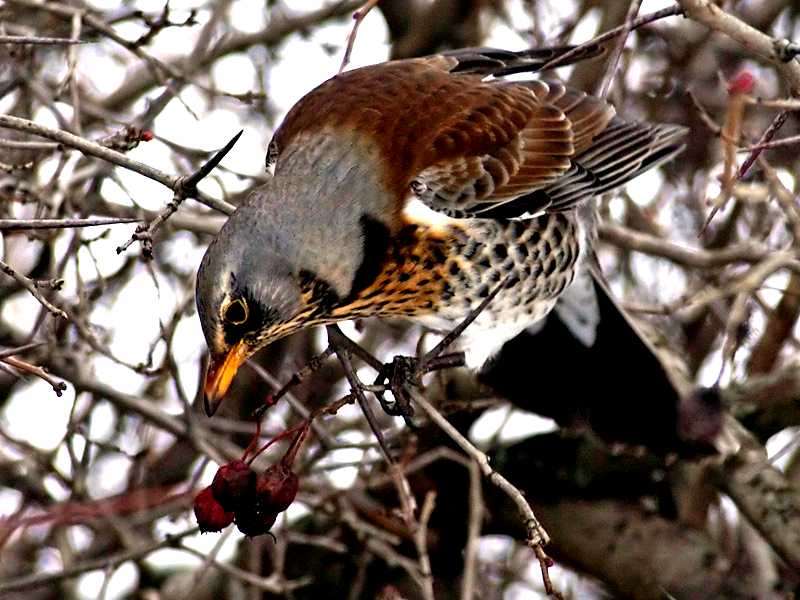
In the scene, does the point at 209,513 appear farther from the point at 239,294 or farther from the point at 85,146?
the point at 85,146

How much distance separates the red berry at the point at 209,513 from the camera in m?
2.81

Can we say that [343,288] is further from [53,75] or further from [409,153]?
[53,75]

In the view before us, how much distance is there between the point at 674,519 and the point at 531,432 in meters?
0.61

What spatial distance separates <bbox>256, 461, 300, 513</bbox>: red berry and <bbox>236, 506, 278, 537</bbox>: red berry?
0.01 metres

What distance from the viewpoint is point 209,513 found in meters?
2.81

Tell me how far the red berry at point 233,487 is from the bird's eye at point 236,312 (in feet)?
1.30

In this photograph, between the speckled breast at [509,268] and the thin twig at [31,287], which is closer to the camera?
the thin twig at [31,287]

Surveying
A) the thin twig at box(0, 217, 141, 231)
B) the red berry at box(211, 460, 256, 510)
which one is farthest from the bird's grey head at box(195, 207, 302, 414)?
the thin twig at box(0, 217, 141, 231)

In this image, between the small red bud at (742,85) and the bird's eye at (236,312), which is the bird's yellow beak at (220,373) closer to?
the bird's eye at (236,312)

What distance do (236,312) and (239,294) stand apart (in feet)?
0.15

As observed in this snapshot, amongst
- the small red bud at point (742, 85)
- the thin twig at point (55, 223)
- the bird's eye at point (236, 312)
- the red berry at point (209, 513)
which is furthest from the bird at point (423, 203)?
the thin twig at point (55, 223)

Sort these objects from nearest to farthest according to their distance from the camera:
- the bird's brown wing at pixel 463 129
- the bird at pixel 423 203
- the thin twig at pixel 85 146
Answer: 1. the thin twig at pixel 85 146
2. the bird at pixel 423 203
3. the bird's brown wing at pixel 463 129

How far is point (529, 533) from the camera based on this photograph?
257 centimetres

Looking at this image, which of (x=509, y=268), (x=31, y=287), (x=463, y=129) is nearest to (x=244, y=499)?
(x=31, y=287)
